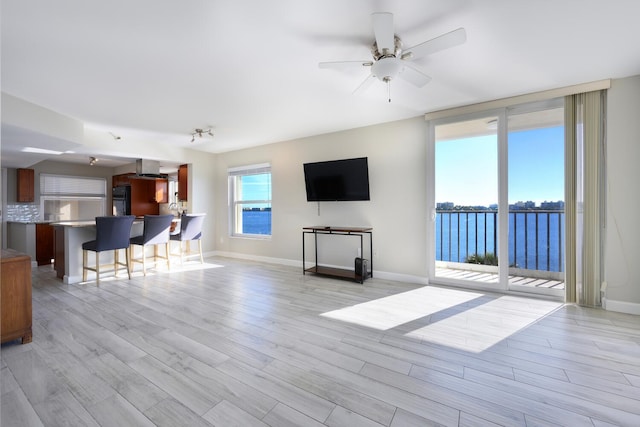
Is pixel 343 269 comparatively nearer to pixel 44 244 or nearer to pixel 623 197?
pixel 623 197

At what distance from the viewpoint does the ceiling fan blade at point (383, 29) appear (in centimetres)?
163

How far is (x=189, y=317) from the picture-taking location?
2689 millimetres

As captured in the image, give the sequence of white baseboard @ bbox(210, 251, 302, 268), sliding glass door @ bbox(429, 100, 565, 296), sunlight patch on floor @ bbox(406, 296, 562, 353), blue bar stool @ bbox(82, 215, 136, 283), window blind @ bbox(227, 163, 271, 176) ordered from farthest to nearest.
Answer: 1. window blind @ bbox(227, 163, 271, 176)
2. white baseboard @ bbox(210, 251, 302, 268)
3. blue bar stool @ bbox(82, 215, 136, 283)
4. sliding glass door @ bbox(429, 100, 565, 296)
5. sunlight patch on floor @ bbox(406, 296, 562, 353)

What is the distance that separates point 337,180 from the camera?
4359 millimetres

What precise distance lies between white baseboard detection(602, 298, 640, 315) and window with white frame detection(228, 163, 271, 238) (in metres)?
4.91

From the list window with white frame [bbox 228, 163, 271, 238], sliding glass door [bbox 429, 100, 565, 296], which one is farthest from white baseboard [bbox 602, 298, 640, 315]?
window with white frame [bbox 228, 163, 271, 238]

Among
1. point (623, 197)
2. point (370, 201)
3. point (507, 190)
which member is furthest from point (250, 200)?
point (623, 197)

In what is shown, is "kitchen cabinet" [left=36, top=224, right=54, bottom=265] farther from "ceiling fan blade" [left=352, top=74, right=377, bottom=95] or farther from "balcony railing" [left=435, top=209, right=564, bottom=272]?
"balcony railing" [left=435, top=209, right=564, bottom=272]

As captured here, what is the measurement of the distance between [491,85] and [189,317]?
398cm

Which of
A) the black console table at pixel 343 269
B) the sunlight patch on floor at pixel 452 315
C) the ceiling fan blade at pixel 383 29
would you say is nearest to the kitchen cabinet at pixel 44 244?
the black console table at pixel 343 269

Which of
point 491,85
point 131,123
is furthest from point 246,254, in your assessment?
point 491,85

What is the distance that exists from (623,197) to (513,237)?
114cm

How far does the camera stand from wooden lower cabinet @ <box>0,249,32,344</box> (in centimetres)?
209

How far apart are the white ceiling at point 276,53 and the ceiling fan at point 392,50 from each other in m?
0.13
